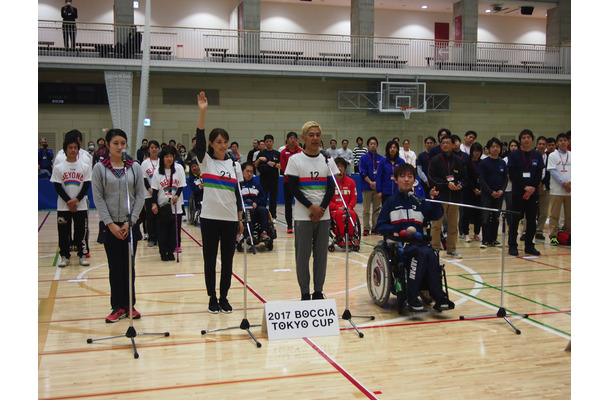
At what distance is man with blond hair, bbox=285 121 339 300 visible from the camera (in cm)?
547

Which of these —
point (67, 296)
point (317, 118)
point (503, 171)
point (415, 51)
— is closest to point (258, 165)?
point (503, 171)

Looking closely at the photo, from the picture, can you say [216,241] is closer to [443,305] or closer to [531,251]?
[443,305]

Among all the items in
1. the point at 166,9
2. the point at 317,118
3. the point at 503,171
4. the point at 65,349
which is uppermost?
the point at 166,9

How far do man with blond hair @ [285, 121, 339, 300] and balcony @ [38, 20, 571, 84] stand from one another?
15545 mm

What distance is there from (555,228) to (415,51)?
→ 1600 cm

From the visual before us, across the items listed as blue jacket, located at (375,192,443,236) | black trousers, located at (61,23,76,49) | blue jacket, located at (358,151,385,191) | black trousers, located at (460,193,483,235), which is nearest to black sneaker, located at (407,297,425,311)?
blue jacket, located at (375,192,443,236)

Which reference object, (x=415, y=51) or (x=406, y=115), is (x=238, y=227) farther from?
(x=415, y=51)

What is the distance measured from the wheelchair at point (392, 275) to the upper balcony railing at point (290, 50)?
1591cm

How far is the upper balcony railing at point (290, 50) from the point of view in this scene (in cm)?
2033

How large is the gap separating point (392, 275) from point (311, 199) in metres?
1.15

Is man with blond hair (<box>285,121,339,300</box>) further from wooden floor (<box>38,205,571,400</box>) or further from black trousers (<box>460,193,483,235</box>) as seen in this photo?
black trousers (<box>460,193,483,235</box>)

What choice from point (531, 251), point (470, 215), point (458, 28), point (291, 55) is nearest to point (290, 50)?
point (291, 55)

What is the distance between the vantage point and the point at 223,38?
22500mm

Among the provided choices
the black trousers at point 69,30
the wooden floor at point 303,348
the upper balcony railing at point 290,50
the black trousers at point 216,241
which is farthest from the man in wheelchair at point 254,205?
the black trousers at point 69,30
